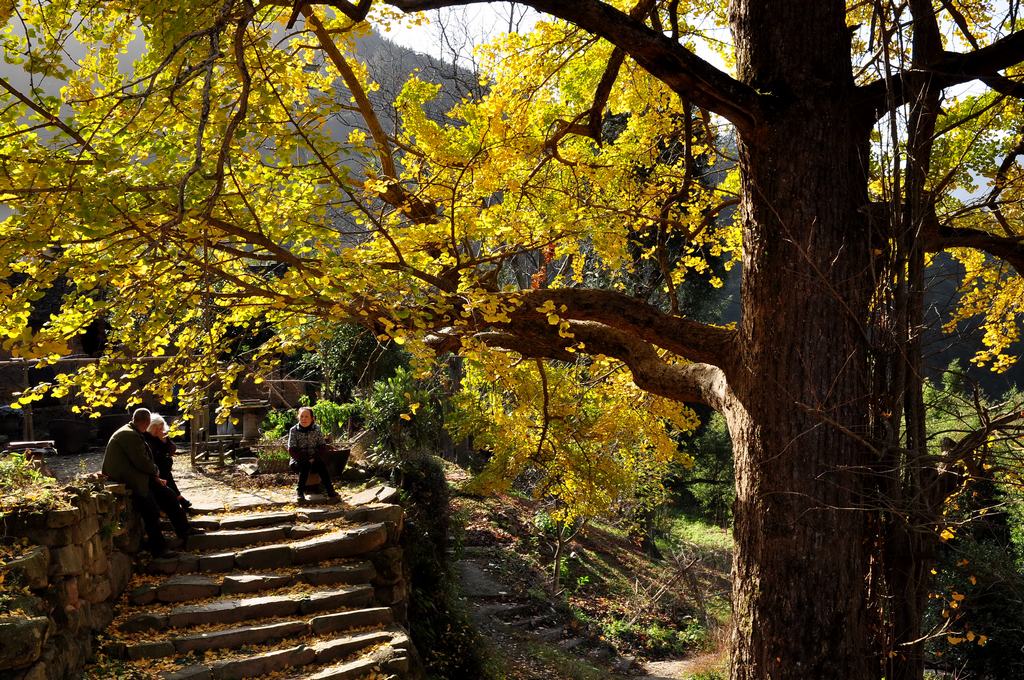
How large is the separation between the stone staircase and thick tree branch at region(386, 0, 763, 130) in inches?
212

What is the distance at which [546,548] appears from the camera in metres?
17.4

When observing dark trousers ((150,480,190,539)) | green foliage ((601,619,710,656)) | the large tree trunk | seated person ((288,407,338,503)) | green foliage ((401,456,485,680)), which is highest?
the large tree trunk

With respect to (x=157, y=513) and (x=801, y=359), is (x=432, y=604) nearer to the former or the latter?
(x=157, y=513)

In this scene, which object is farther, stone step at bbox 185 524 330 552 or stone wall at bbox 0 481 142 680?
stone step at bbox 185 524 330 552

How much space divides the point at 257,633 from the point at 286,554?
1372 mm

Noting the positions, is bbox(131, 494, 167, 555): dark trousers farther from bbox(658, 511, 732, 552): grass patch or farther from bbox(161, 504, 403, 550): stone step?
bbox(658, 511, 732, 552): grass patch

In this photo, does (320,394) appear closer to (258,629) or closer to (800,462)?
(258,629)

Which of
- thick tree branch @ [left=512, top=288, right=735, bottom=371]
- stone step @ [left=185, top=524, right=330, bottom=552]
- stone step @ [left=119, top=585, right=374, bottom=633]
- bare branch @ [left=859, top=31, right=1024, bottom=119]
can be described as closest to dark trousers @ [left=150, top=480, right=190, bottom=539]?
stone step @ [left=185, top=524, right=330, bottom=552]

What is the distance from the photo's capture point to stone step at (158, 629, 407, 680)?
625 cm

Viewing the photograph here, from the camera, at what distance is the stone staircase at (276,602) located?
6590 millimetres

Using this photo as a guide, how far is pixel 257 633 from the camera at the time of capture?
22.9ft

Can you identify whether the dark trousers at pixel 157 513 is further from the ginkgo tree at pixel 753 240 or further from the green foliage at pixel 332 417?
the green foliage at pixel 332 417

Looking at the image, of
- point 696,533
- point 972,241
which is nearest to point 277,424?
point 972,241

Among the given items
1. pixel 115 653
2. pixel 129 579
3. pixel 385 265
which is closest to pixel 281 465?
pixel 129 579
